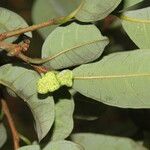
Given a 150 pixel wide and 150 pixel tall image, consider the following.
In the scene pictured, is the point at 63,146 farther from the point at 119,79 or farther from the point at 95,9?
the point at 95,9

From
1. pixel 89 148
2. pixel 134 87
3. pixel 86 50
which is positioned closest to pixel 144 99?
pixel 134 87

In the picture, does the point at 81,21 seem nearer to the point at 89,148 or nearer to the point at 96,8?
the point at 96,8

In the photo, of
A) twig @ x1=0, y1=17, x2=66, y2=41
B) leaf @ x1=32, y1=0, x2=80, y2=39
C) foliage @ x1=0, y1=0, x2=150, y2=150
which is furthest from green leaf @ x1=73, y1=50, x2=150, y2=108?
leaf @ x1=32, y1=0, x2=80, y2=39

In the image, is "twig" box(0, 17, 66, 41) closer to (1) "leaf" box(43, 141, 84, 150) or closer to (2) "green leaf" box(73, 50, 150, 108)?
(2) "green leaf" box(73, 50, 150, 108)

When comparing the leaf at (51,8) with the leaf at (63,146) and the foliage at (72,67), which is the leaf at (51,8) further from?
the leaf at (63,146)

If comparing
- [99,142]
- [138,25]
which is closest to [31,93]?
[138,25]

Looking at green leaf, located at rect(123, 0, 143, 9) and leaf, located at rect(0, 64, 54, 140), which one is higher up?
green leaf, located at rect(123, 0, 143, 9)
